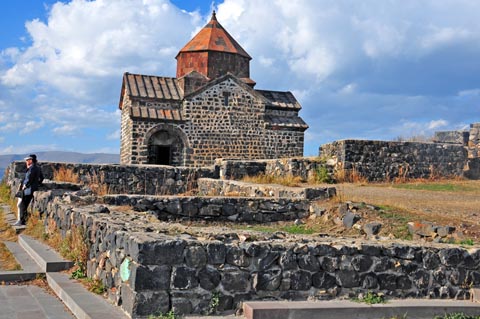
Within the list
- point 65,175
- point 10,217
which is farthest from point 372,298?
point 65,175

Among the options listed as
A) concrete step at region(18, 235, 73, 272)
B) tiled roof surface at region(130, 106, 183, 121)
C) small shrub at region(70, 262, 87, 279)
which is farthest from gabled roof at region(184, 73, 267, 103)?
small shrub at region(70, 262, 87, 279)

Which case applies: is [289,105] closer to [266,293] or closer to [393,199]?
[393,199]

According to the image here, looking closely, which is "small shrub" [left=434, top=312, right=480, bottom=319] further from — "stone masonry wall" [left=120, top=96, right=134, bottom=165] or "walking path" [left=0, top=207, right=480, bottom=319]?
"stone masonry wall" [left=120, top=96, right=134, bottom=165]

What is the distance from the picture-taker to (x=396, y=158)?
57.0 feet

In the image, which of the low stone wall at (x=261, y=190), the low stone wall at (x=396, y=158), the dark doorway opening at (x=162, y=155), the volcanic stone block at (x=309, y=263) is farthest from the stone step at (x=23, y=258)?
the dark doorway opening at (x=162, y=155)

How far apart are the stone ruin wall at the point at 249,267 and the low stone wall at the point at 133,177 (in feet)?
40.0

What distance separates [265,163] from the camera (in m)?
19.3

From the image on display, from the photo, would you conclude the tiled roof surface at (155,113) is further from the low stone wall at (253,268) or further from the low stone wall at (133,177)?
the low stone wall at (253,268)

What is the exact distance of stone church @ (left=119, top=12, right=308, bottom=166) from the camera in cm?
2588

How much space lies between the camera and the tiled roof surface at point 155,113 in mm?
25281

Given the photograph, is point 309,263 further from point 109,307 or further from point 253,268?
point 109,307

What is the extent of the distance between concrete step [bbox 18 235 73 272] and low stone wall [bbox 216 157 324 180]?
9879 millimetres

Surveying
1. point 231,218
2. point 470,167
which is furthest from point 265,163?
point 231,218

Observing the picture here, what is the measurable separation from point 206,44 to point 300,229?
67.6 ft
